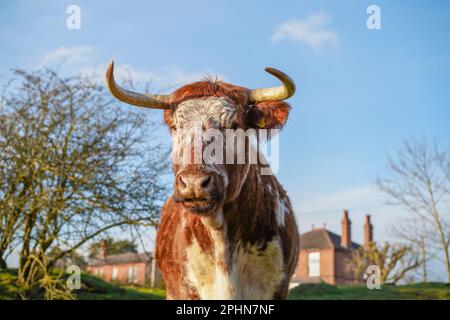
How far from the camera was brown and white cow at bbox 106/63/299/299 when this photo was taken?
4750mm

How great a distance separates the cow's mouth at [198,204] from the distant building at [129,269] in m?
11.7

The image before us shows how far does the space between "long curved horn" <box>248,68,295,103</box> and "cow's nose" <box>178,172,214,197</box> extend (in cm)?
128

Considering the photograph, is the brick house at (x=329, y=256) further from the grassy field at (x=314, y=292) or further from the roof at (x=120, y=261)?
the grassy field at (x=314, y=292)

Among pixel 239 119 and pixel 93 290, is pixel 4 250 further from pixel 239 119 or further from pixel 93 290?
pixel 239 119

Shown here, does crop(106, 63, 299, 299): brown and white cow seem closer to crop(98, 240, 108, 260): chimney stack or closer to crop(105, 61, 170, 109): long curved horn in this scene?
crop(105, 61, 170, 109): long curved horn

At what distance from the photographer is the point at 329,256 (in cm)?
5847

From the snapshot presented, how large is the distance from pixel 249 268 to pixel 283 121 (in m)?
1.58

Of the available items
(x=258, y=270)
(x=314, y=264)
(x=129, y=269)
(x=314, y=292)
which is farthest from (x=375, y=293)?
(x=314, y=264)

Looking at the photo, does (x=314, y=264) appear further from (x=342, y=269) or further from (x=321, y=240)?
(x=342, y=269)

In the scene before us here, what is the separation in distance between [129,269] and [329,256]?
2245cm

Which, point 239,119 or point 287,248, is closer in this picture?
point 239,119

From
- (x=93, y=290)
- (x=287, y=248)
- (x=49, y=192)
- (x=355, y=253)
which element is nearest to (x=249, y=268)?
(x=287, y=248)

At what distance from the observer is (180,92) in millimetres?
5051

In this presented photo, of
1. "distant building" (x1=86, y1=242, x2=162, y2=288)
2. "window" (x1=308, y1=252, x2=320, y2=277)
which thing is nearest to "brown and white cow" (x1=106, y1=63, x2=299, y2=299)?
"distant building" (x1=86, y1=242, x2=162, y2=288)
